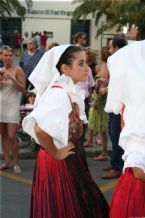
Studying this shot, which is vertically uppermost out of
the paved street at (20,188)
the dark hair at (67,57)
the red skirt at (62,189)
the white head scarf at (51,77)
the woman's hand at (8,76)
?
the dark hair at (67,57)

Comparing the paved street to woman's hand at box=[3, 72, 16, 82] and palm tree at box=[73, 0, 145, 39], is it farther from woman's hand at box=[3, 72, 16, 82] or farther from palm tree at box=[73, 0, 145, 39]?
palm tree at box=[73, 0, 145, 39]

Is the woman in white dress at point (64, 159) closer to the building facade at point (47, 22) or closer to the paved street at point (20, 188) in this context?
the paved street at point (20, 188)

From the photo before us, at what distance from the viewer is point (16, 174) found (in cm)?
531

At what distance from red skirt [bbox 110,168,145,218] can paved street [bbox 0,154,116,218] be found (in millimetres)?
2029

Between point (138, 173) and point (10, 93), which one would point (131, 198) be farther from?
point (10, 93)

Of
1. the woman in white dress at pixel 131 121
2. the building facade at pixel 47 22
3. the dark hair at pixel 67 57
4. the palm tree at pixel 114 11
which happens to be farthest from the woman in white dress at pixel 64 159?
A: the building facade at pixel 47 22

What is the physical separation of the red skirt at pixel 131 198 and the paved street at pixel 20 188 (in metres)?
2.03

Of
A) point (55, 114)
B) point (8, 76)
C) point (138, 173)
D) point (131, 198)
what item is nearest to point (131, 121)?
point (138, 173)

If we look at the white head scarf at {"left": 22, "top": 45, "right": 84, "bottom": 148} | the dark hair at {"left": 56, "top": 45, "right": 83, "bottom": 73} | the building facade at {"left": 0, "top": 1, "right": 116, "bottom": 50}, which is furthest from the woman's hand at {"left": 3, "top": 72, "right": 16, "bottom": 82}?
the building facade at {"left": 0, "top": 1, "right": 116, "bottom": 50}

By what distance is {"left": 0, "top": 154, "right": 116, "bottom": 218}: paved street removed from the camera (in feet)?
13.5

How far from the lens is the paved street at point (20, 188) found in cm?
412

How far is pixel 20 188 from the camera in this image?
4797 millimetres

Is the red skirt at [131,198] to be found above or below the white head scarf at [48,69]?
below

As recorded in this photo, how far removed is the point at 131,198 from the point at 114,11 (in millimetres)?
33060
